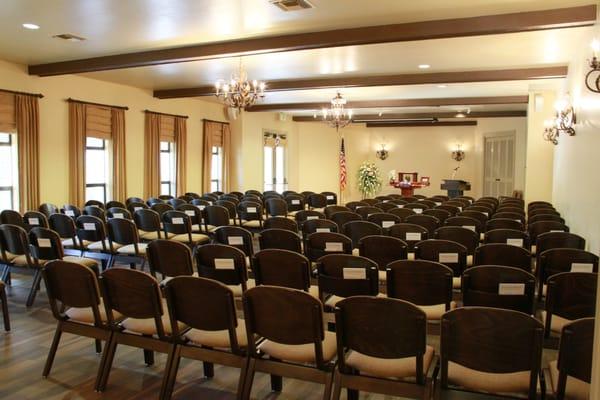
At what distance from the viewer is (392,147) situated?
1978 centimetres

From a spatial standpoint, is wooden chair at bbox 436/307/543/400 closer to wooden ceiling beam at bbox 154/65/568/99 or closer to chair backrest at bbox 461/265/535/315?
chair backrest at bbox 461/265/535/315

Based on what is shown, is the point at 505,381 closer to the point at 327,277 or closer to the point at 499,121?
the point at 327,277

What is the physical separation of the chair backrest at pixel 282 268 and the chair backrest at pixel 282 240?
3.60ft

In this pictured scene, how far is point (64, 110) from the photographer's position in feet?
31.0

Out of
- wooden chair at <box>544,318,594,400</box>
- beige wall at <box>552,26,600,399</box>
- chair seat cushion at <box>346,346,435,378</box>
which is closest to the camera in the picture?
wooden chair at <box>544,318,594,400</box>

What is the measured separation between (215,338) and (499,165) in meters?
15.8

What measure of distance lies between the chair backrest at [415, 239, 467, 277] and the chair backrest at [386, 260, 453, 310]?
936mm

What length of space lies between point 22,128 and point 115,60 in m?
2.16

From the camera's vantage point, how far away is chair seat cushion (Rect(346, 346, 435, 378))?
2.54 m

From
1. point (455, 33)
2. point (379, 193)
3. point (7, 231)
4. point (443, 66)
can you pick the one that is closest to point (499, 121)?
point (379, 193)

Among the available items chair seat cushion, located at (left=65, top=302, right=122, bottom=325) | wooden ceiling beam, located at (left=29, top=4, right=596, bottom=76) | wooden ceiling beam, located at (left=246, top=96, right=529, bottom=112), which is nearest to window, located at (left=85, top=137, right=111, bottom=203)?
wooden ceiling beam, located at (left=29, top=4, right=596, bottom=76)

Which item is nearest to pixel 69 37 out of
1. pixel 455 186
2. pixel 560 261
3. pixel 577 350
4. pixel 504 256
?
pixel 504 256

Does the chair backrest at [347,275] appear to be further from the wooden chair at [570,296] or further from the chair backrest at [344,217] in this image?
the chair backrest at [344,217]

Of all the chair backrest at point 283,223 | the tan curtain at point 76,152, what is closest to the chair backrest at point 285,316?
the chair backrest at point 283,223
